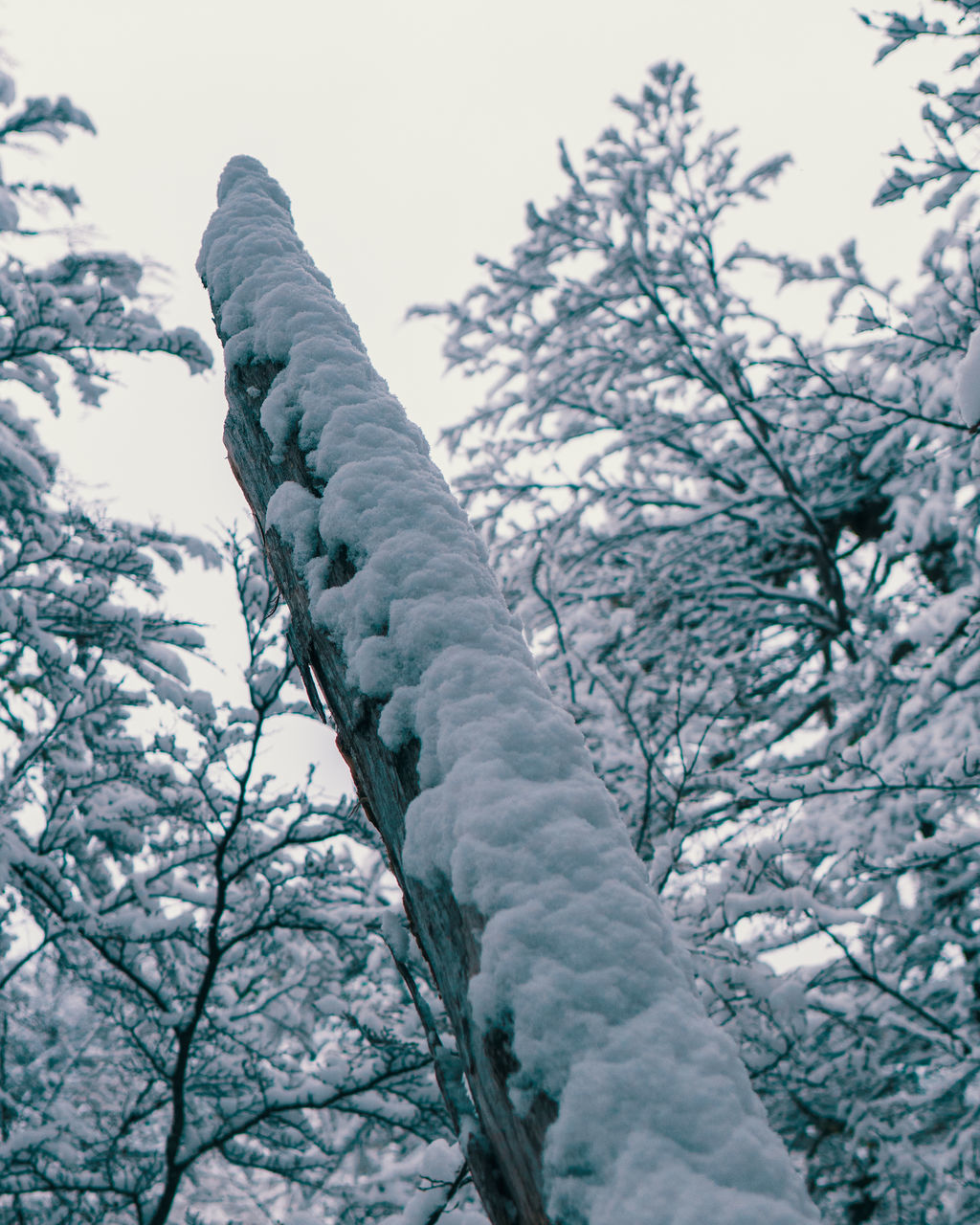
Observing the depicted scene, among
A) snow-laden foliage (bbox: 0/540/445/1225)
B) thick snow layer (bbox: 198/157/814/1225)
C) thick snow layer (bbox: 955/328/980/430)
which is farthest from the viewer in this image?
snow-laden foliage (bbox: 0/540/445/1225)

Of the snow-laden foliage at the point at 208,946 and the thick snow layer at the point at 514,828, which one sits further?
the snow-laden foliage at the point at 208,946

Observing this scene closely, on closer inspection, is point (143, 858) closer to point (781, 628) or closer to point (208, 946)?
point (208, 946)

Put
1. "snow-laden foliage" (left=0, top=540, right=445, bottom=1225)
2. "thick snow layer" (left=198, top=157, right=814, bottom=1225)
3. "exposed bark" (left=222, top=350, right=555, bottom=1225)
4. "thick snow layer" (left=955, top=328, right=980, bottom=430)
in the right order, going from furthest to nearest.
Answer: "snow-laden foliage" (left=0, top=540, right=445, bottom=1225)
"thick snow layer" (left=955, top=328, right=980, bottom=430)
"exposed bark" (left=222, top=350, right=555, bottom=1225)
"thick snow layer" (left=198, top=157, right=814, bottom=1225)

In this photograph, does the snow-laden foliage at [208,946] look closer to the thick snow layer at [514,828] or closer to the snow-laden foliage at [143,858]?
the snow-laden foliage at [143,858]

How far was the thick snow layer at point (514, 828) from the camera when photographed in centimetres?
79

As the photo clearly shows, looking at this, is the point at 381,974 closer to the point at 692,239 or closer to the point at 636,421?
the point at 636,421

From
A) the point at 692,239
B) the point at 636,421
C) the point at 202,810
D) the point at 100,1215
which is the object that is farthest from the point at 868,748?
the point at 100,1215

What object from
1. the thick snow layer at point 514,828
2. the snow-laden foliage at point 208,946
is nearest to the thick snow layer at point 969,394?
the thick snow layer at point 514,828

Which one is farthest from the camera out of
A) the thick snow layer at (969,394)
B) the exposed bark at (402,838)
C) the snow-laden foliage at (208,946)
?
the snow-laden foliage at (208,946)


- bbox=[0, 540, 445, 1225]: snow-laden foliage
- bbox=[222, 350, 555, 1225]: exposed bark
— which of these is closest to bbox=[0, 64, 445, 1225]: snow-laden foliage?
bbox=[0, 540, 445, 1225]: snow-laden foliage

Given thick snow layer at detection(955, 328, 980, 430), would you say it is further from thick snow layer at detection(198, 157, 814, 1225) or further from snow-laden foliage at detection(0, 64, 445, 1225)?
snow-laden foliage at detection(0, 64, 445, 1225)

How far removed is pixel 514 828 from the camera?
1010 millimetres

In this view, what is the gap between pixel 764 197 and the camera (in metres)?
6.07

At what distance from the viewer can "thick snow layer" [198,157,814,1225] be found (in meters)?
0.79
